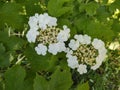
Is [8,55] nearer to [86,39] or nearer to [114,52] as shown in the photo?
[86,39]

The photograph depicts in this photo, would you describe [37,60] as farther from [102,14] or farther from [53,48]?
[102,14]

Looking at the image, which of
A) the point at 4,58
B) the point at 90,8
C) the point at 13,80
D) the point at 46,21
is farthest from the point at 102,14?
the point at 13,80

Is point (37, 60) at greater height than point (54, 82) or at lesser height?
lesser

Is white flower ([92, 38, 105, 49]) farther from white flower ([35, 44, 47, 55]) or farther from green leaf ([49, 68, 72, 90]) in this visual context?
green leaf ([49, 68, 72, 90])

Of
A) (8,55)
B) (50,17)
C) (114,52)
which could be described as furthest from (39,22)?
(114,52)

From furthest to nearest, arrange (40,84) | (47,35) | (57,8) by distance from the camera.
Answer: (57,8) → (47,35) → (40,84)

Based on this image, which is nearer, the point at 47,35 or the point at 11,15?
the point at 47,35
